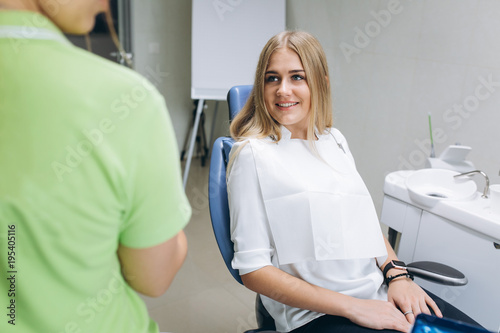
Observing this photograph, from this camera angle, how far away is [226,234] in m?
1.18

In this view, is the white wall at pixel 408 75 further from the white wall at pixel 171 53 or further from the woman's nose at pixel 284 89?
the woman's nose at pixel 284 89

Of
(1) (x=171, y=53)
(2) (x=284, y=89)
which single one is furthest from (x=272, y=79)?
(1) (x=171, y=53)

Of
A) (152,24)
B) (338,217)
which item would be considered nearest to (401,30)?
(338,217)

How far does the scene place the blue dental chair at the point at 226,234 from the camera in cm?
117

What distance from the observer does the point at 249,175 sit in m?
1.15

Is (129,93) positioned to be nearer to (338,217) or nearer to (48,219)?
(48,219)

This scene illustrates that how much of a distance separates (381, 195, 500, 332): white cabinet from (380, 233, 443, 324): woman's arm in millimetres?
296

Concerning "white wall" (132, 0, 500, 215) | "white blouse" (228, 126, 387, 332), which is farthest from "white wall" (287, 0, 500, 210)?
"white blouse" (228, 126, 387, 332)

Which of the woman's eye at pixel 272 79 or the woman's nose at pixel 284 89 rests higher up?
the woman's eye at pixel 272 79

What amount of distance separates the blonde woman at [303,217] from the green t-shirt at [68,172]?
25.9 inches

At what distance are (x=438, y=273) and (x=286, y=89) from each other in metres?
0.70

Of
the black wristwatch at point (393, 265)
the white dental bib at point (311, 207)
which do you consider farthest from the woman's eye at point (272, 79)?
the black wristwatch at point (393, 265)

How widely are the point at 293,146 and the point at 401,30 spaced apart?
53.0 inches

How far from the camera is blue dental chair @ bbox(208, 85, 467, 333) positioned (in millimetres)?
1166
